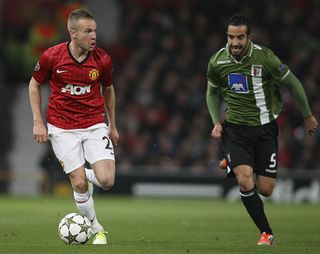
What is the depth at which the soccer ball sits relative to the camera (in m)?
9.17

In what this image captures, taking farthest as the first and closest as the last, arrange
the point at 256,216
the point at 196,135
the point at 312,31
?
the point at 312,31
the point at 196,135
the point at 256,216

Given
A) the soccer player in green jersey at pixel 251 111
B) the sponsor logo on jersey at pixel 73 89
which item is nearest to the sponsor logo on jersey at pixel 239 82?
the soccer player in green jersey at pixel 251 111

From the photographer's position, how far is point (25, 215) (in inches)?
610

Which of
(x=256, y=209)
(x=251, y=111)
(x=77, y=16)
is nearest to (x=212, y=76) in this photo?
(x=251, y=111)

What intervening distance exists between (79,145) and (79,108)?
14.4 inches

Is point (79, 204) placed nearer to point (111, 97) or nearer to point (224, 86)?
point (111, 97)

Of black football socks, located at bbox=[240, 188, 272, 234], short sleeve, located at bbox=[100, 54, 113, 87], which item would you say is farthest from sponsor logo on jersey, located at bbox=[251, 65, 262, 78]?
short sleeve, located at bbox=[100, 54, 113, 87]

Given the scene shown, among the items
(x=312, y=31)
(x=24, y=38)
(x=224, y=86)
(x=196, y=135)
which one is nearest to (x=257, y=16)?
(x=312, y=31)

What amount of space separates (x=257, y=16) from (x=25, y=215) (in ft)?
36.2

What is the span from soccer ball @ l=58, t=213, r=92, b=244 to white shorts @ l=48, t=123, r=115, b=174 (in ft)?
1.75

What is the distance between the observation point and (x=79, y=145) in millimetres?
9555

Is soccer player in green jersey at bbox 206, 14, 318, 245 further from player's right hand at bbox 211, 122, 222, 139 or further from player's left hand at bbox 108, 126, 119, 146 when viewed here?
player's left hand at bbox 108, 126, 119, 146

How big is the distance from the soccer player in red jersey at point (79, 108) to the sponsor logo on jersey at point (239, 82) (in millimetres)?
1282

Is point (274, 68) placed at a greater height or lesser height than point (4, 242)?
greater
